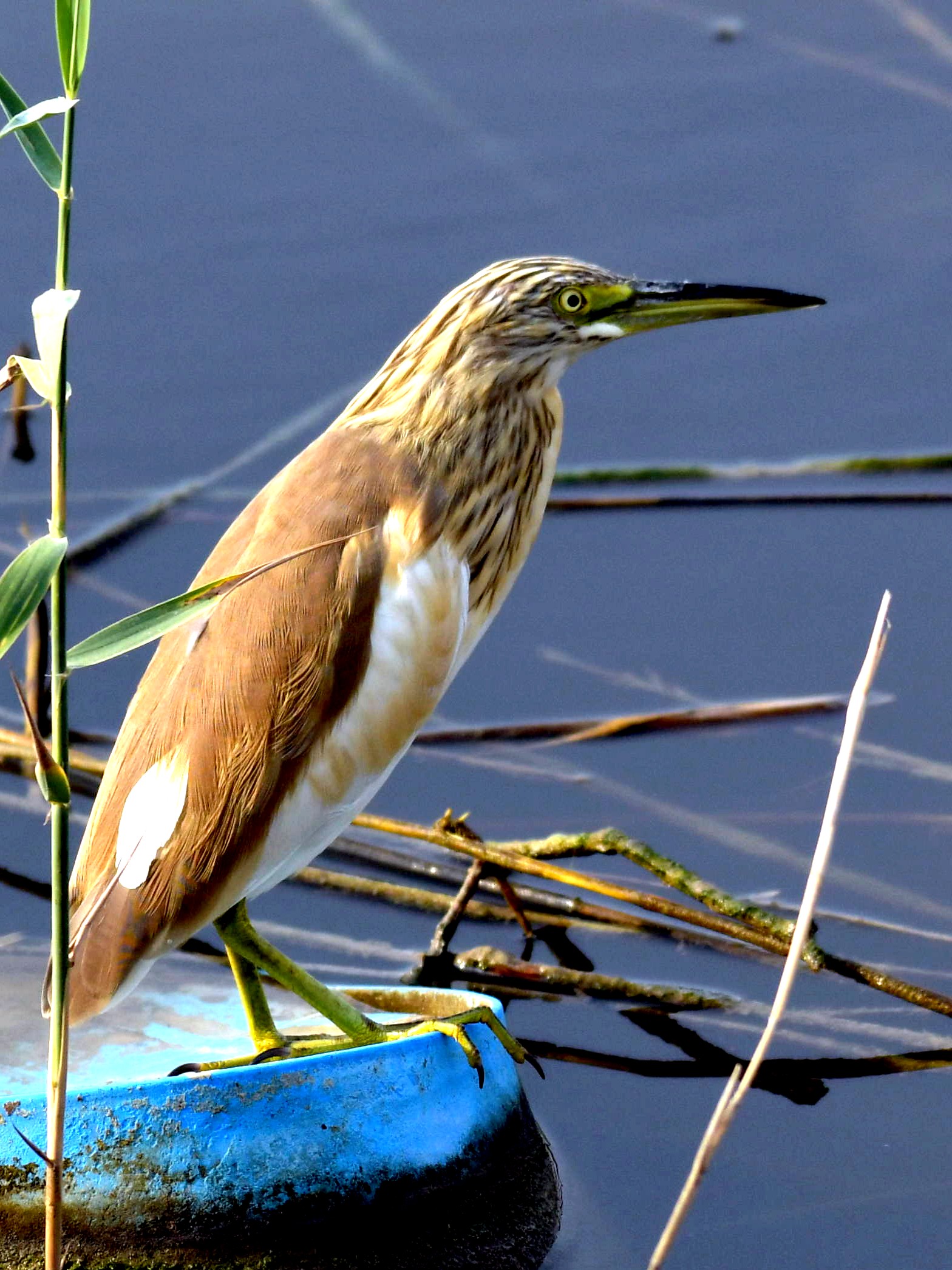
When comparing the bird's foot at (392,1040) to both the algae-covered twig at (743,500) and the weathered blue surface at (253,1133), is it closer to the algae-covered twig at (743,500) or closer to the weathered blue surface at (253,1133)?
the weathered blue surface at (253,1133)

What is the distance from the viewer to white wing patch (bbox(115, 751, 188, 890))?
6.98 feet

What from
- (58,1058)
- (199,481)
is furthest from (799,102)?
(58,1058)

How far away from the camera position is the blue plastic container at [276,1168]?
2.05 meters

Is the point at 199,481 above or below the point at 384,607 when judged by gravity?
below

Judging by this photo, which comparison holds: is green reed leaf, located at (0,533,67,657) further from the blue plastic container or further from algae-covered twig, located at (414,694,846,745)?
algae-covered twig, located at (414,694,846,745)

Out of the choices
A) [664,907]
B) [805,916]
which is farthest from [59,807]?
[664,907]

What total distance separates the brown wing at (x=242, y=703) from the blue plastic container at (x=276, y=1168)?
6.7 inches

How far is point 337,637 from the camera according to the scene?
2215mm

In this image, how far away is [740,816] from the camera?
3160 millimetres

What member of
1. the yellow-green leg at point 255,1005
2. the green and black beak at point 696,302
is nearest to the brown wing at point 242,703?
the yellow-green leg at point 255,1005

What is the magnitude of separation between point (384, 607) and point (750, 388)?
81.0 inches

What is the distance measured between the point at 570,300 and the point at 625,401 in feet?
5.84

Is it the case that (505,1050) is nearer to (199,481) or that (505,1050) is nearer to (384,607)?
(384,607)

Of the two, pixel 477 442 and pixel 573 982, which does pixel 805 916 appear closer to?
pixel 477 442
